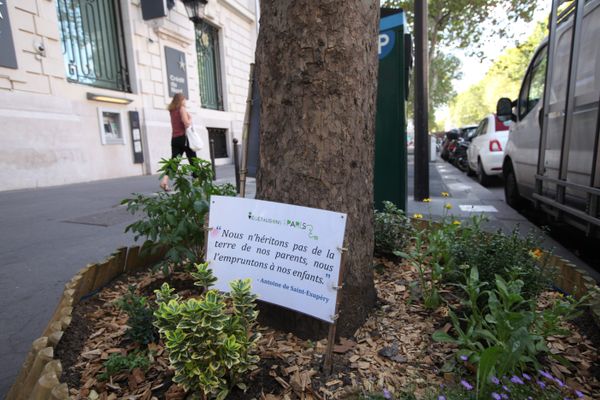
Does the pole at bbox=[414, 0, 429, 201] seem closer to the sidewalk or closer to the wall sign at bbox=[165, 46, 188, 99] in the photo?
the sidewalk

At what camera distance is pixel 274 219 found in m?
1.81

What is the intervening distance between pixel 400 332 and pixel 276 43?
1.68 metres

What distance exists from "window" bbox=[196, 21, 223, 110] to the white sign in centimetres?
1381

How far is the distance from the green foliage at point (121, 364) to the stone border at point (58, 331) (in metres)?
0.20

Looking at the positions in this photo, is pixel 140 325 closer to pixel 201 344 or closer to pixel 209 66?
pixel 201 344

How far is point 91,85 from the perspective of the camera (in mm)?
9727

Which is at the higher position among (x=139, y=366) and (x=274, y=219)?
(x=274, y=219)

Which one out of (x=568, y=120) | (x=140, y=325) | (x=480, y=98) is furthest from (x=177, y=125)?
(x=480, y=98)

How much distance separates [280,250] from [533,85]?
508 cm

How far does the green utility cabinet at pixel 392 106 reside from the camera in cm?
385

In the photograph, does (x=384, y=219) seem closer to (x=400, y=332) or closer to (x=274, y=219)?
(x=400, y=332)

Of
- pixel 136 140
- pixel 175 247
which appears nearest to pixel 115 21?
pixel 136 140

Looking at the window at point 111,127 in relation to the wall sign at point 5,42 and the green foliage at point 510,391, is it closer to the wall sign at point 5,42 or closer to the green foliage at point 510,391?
the wall sign at point 5,42

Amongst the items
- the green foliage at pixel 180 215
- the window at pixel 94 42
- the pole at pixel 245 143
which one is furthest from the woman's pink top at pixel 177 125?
the pole at pixel 245 143
